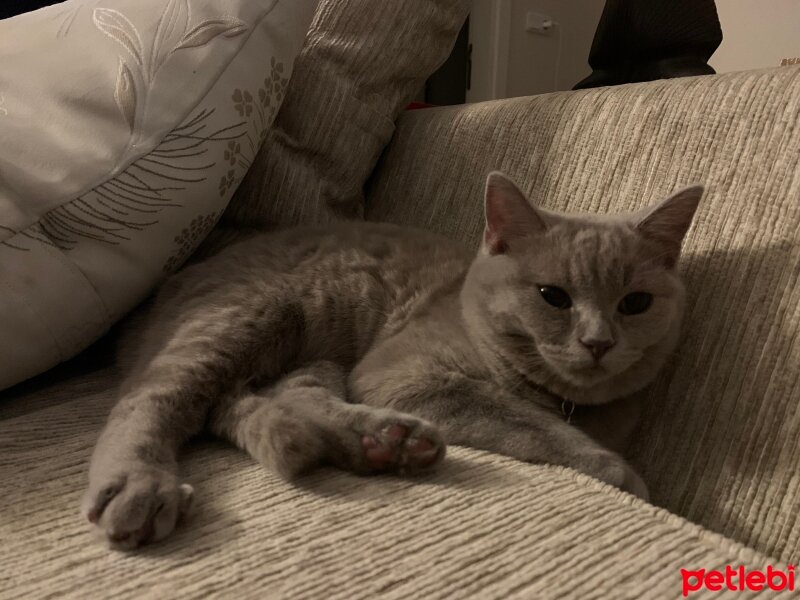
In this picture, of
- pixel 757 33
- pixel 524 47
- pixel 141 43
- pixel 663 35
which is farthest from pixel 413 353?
pixel 524 47

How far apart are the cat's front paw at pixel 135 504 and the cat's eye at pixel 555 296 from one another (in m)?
0.54

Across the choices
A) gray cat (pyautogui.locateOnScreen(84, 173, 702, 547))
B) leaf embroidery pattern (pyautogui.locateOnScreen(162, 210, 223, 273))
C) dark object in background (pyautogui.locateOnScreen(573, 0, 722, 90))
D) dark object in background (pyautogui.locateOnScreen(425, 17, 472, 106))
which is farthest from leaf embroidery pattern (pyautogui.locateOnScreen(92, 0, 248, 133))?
dark object in background (pyautogui.locateOnScreen(425, 17, 472, 106))

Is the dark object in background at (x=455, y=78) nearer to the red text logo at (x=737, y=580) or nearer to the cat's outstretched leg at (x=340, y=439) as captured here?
the cat's outstretched leg at (x=340, y=439)

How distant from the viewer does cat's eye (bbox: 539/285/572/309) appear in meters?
0.86

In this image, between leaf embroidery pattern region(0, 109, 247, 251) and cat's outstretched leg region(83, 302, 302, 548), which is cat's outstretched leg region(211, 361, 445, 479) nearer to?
cat's outstretched leg region(83, 302, 302, 548)

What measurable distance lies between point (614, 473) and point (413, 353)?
1.15ft

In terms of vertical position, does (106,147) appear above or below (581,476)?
above

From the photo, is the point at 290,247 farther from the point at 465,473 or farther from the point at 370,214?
the point at 465,473

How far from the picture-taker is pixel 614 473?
0.73 meters

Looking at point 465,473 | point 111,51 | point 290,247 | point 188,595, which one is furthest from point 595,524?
point 111,51

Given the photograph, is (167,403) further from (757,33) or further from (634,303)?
(757,33)

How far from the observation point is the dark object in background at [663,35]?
4.59 ft

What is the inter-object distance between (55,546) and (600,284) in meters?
0.72

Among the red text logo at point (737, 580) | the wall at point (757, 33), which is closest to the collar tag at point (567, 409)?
the red text logo at point (737, 580)
